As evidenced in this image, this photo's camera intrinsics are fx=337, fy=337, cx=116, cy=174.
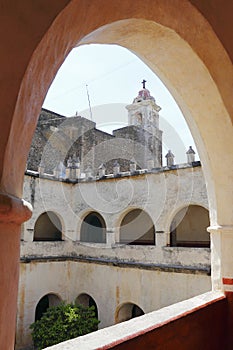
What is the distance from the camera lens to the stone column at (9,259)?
939 millimetres

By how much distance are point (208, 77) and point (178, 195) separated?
8.94m

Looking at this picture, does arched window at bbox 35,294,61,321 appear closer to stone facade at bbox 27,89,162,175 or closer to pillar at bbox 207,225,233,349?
stone facade at bbox 27,89,162,175

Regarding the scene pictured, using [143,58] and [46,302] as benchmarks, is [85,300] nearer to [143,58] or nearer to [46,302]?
[46,302]

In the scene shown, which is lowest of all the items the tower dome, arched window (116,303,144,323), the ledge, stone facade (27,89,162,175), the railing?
arched window (116,303,144,323)

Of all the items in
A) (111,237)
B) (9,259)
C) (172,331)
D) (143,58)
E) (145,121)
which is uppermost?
(145,121)

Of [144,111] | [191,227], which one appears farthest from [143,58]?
[144,111]

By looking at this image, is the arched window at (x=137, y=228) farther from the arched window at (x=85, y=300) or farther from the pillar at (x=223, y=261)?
the pillar at (x=223, y=261)

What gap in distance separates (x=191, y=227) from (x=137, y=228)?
235cm

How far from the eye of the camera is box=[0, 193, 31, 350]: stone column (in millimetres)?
939

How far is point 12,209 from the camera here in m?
0.94

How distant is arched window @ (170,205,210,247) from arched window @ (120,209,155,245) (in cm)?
115

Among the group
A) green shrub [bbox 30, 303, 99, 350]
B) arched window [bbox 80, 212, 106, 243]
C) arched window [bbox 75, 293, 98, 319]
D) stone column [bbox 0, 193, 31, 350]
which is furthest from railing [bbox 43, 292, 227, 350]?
arched window [bbox 80, 212, 106, 243]

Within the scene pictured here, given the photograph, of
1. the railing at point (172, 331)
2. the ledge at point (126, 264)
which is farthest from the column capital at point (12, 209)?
the ledge at point (126, 264)

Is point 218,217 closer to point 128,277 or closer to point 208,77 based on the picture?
point 208,77
